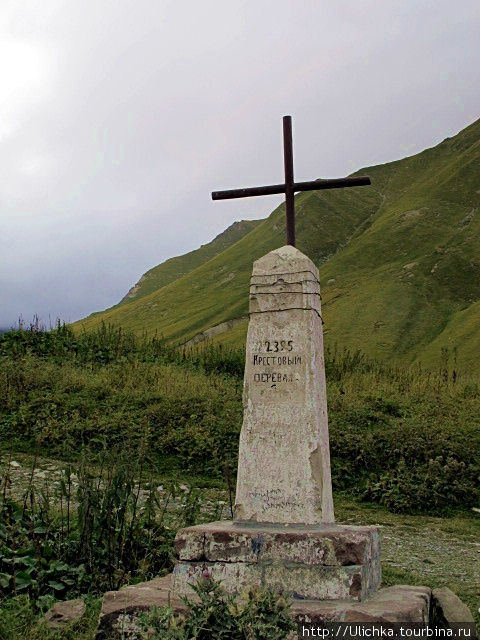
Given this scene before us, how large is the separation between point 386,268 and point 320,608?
6749 centimetres

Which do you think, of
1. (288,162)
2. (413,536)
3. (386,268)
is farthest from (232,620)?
(386,268)

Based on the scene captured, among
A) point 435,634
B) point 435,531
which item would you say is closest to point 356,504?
point 435,531

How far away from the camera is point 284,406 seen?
646cm

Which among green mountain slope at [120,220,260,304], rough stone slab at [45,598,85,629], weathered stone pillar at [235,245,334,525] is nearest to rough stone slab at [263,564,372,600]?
weathered stone pillar at [235,245,334,525]

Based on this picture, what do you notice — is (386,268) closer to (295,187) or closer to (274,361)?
(295,187)

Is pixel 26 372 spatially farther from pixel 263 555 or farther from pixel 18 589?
pixel 263 555

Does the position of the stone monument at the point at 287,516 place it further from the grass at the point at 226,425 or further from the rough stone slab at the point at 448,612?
the grass at the point at 226,425

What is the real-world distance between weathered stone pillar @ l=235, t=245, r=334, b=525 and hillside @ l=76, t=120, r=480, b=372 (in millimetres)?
34246

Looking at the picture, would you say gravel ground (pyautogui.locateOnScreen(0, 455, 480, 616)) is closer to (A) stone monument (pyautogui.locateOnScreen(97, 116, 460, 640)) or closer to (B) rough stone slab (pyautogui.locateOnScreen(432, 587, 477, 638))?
(B) rough stone slab (pyautogui.locateOnScreen(432, 587, 477, 638))

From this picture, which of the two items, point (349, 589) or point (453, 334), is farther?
point (453, 334)

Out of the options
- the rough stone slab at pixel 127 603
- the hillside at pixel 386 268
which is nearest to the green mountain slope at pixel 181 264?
the hillside at pixel 386 268

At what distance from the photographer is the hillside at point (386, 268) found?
182 ft

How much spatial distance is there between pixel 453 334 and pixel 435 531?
4312 cm

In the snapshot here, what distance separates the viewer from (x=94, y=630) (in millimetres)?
5594
